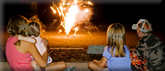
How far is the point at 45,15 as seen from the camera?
26.5 meters

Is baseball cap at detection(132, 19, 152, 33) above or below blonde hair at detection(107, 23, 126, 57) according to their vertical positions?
above

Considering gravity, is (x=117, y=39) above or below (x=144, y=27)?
below

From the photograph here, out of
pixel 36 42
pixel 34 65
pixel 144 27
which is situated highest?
pixel 144 27

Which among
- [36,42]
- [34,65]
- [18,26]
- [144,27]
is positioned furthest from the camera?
[144,27]

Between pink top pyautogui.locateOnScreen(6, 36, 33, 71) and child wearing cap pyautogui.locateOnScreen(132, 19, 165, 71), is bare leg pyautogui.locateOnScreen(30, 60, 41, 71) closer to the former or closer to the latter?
pink top pyautogui.locateOnScreen(6, 36, 33, 71)

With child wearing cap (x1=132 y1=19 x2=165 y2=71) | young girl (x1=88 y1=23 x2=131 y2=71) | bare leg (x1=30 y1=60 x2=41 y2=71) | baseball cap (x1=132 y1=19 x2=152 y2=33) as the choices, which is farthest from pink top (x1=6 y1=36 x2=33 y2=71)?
baseball cap (x1=132 y1=19 x2=152 y2=33)

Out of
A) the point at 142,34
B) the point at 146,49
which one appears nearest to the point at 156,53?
the point at 146,49

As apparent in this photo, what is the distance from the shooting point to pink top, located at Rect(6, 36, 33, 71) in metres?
2.94

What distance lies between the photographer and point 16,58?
2949 millimetres

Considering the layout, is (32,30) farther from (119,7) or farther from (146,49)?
(119,7)

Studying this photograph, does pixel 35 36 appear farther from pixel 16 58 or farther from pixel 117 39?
pixel 117 39

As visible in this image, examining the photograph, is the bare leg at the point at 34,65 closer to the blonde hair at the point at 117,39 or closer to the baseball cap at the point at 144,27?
the blonde hair at the point at 117,39

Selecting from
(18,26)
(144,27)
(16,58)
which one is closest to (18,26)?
(18,26)

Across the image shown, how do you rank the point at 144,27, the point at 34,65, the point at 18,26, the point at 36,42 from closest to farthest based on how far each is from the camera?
the point at 18,26
the point at 36,42
the point at 34,65
the point at 144,27
